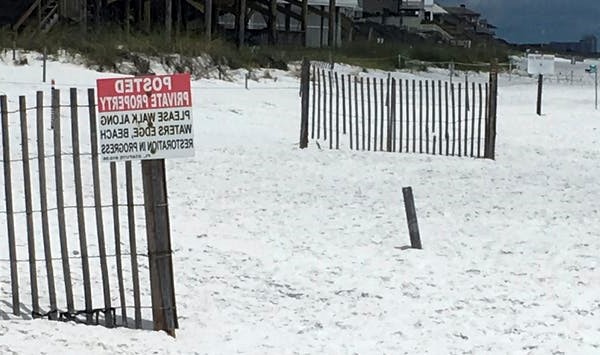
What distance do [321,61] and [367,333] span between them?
103 feet

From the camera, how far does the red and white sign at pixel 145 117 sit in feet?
19.9

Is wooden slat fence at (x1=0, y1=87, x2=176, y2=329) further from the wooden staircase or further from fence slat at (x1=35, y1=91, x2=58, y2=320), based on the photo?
the wooden staircase

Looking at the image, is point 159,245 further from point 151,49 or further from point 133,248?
point 151,49

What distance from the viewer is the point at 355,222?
35.9 ft

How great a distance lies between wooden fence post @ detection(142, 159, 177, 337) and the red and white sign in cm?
16

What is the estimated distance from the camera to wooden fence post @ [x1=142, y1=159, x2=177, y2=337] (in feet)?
20.7

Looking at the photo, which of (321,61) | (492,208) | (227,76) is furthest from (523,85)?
(492,208)

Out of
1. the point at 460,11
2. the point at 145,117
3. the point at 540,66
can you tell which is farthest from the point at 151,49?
the point at 460,11

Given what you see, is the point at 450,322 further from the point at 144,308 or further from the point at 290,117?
the point at 290,117

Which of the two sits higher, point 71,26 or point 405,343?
point 71,26

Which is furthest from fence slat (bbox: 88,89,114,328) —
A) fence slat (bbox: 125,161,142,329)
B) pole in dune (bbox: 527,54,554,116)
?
pole in dune (bbox: 527,54,554,116)

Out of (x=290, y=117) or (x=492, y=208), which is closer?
(x=492, y=208)

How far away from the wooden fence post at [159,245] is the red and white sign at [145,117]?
0.16 metres

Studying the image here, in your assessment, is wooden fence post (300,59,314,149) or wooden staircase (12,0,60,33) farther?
wooden staircase (12,0,60,33)
